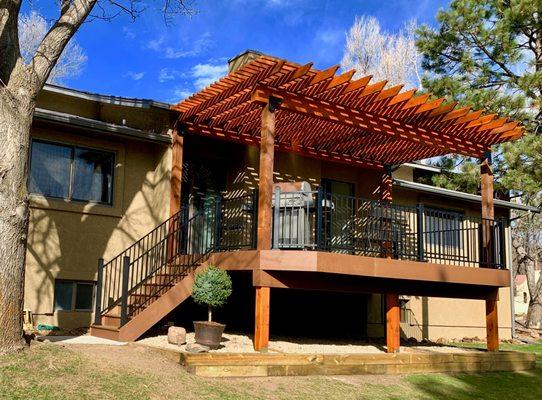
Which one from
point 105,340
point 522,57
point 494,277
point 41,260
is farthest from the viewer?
point 522,57

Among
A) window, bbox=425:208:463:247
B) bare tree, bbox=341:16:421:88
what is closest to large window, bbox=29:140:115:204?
window, bbox=425:208:463:247

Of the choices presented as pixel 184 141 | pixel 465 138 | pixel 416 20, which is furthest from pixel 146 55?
pixel 465 138

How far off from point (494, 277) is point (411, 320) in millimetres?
4547

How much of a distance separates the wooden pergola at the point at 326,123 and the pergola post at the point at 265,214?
0.02 metres

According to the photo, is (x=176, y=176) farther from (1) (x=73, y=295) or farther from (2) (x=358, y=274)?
(2) (x=358, y=274)

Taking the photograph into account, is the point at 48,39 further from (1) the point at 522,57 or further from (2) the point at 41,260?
(1) the point at 522,57

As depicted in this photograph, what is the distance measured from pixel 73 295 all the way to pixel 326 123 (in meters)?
6.06

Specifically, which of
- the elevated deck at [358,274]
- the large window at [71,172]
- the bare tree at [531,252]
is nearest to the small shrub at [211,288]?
the elevated deck at [358,274]

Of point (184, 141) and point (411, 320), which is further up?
point (184, 141)

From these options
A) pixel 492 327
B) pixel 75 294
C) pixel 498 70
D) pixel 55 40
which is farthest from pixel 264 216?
pixel 498 70

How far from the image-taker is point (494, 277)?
12125 mm

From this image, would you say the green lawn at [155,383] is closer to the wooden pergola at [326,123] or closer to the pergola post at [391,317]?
the pergola post at [391,317]

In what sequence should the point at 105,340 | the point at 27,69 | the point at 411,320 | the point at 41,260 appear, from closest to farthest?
the point at 27,69, the point at 105,340, the point at 41,260, the point at 411,320

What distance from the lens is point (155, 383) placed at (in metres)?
7.30
